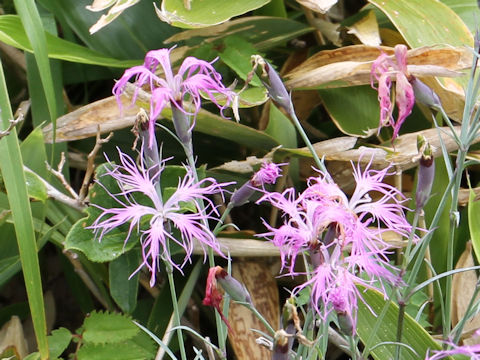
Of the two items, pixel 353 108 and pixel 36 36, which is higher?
pixel 36 36

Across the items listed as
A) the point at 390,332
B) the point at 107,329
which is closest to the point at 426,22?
the point at 390,332

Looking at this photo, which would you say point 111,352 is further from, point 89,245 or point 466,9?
point 466,9

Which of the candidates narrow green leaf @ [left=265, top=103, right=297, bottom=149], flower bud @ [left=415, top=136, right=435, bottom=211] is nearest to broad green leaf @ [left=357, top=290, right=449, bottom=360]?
flower bud @ [left=415, top=136, right=435, bottom=211]

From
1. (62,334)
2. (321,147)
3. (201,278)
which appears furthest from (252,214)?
(62,334)

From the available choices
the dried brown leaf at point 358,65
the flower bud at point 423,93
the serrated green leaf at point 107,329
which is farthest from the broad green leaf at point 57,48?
the flower bud at point 423,93

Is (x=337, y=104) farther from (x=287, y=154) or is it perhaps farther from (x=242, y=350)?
(x=242, y=350)

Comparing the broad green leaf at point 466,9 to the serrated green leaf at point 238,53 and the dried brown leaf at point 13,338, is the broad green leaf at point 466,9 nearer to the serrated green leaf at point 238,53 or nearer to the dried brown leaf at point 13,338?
the serrated green leaf at point 238,53

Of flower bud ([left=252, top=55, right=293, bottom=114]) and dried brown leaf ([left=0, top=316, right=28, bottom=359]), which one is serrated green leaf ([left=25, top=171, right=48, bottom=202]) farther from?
flower bud ([left=252, top=55, right=293, bottom=114])
